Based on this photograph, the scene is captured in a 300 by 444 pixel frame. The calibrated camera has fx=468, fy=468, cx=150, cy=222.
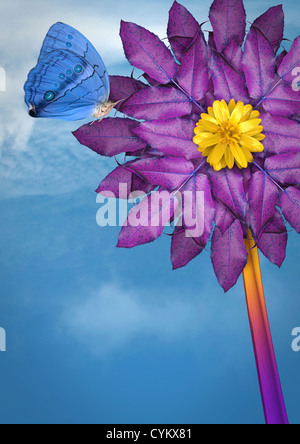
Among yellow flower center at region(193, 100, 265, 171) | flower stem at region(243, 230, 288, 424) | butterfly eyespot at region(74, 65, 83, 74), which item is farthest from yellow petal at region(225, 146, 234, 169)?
butterfly eyespot at region(74, 65, 83, 74)

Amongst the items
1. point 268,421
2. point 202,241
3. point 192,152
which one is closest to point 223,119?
point 192,152

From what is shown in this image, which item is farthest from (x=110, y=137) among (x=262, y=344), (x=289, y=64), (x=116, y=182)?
(x=262, y=344)

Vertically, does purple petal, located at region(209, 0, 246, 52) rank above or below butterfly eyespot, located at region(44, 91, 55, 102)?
above

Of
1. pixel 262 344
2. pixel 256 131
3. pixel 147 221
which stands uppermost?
pixel 256 131

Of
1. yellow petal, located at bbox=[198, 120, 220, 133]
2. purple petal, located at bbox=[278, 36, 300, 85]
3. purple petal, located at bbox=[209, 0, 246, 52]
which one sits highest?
purple petal, located at bbox=[209, 0, 246, 52]

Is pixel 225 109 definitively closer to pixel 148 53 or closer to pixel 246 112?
pixel 246 112

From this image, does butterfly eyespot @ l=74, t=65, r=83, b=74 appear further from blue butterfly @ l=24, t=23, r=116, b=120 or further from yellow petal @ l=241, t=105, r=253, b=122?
yellow petal @ l=241, t=105, r=253, b=122

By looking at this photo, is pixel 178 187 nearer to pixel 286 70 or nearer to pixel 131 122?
pixel 131 122
